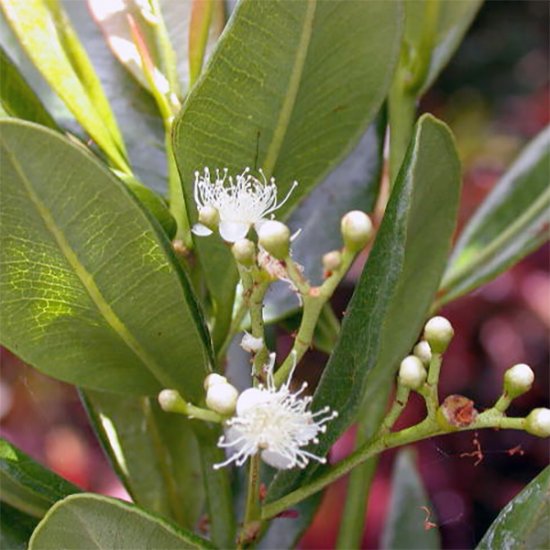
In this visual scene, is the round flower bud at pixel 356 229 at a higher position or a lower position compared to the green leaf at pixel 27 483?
higher

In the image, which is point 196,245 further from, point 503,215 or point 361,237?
point 503,215

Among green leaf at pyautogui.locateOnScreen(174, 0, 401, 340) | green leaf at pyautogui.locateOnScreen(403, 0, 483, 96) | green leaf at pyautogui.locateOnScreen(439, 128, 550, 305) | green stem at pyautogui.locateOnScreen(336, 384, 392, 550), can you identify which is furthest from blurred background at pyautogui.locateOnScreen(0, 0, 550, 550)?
green leaf at pyautogui.locateOnScreen(174, 0, 401, 340)

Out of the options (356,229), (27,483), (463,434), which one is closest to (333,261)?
(356,229)

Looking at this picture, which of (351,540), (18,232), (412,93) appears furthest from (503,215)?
(18,232)

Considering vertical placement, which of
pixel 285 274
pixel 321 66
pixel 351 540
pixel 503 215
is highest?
pixel 321 66

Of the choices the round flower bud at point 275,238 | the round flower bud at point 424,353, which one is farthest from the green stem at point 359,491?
the round flower bud at point 275,238

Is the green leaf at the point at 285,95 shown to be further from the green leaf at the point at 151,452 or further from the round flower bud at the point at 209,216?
the green leaf at the point at 151,452

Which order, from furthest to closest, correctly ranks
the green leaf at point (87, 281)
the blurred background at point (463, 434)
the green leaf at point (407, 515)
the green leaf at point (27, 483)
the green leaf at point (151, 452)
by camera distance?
the blurred background at point (463, 434)
the green leaf at point (407, 515)
the green leaf at point (151, 452)
the green leaf at point (27, 483)
the green leaf at point (87, 281)
